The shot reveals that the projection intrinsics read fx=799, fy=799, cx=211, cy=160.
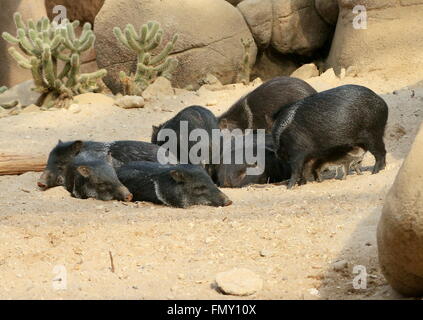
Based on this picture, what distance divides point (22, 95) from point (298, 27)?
12.6 feet

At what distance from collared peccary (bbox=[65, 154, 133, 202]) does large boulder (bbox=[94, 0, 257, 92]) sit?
191 inches

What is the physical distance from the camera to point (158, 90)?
9266 millimetres

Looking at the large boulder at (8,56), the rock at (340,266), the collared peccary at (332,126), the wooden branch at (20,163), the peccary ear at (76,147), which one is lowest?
the large boulder at (8,56)

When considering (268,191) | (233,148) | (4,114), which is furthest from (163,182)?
(4,114)

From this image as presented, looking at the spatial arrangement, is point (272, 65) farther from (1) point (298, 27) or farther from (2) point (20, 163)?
(2) point (20, 163)

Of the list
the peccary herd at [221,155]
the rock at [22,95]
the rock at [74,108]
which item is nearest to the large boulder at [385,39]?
the peccary herd at [221,155]

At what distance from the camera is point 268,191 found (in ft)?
18.7

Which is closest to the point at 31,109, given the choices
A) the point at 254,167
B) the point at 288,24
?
the point at 254,167

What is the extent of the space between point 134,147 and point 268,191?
3.70 ft

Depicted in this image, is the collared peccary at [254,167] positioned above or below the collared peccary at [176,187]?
below

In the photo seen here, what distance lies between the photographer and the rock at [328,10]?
10.6 meters

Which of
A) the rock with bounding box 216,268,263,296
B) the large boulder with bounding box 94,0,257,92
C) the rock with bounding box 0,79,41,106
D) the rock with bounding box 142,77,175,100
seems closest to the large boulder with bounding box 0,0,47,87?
the rock with bounding box 0,79,41,106

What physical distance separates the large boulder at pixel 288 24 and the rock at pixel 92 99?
291cm

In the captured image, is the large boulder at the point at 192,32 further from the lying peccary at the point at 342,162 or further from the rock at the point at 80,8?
the lying peccary at the point at 342,162
